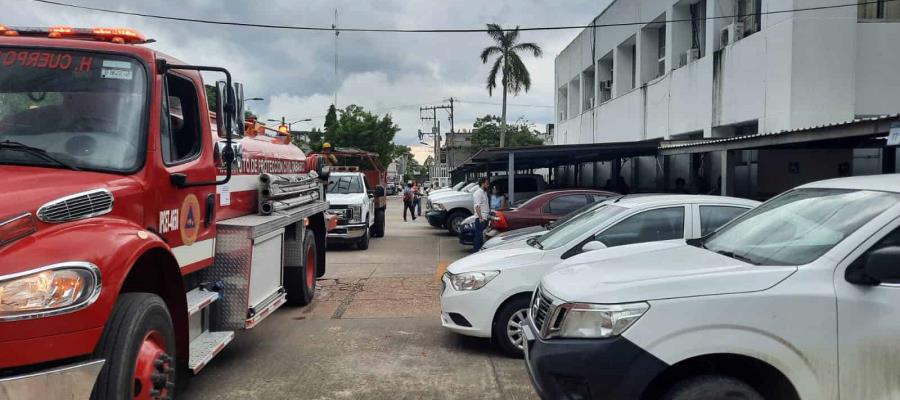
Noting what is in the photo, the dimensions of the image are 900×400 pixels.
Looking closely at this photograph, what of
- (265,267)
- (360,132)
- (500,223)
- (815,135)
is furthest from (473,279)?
(360,132)

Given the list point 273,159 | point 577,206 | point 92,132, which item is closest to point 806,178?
point 577,206

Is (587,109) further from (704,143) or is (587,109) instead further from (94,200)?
(94,200)

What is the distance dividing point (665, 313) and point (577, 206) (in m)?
9.16

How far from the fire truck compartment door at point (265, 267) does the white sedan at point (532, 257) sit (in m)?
1.71

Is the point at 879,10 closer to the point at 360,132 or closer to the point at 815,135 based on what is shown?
the point at 815,135

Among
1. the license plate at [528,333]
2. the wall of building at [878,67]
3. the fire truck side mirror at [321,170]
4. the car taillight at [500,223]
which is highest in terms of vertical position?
the wall of building at [878,67]

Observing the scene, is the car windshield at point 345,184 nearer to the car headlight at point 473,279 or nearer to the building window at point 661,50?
the car headlight at point 473,279

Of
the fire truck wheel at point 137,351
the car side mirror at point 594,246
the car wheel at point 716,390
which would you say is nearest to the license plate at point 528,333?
the car wheel at point 716,390

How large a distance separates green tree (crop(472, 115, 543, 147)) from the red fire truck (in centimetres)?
6579

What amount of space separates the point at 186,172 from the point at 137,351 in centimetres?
162

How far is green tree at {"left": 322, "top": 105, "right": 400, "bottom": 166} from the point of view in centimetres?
4612

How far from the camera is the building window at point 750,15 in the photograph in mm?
15055

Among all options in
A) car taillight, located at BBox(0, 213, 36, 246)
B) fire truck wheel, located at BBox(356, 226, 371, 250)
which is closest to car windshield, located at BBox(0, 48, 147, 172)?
car taillight, located at BBox(0, 213, 36, 246)

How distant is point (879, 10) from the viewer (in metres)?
13.6
